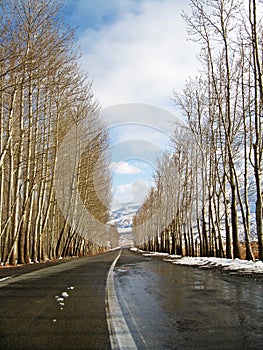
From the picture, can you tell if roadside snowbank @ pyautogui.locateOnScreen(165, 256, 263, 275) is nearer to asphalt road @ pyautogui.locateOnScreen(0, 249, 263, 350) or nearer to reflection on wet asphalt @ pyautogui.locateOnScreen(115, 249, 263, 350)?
reflection on wet asphalt @ pyautogui.locateOnScreen(115, 249, 263, 350)

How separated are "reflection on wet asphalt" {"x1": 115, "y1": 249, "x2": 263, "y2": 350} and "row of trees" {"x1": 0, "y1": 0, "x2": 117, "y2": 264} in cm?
904

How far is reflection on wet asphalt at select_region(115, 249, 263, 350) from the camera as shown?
3631 mm

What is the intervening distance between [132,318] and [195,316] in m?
0.82

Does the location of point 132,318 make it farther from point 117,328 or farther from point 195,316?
point 195,316

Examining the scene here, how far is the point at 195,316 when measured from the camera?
4.82 m

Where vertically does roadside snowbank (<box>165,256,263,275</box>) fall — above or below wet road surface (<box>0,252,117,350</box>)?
above

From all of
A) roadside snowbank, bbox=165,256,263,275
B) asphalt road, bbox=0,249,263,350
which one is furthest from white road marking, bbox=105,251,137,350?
roadside snowbank, bbox=165,256,263,275

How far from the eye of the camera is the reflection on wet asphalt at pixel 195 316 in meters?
3.63

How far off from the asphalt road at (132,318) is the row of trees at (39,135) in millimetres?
8579

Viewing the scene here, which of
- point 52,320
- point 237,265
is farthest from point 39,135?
point 52,320

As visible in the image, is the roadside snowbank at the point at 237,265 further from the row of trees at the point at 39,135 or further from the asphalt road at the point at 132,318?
the row of trees at the point at 39,135

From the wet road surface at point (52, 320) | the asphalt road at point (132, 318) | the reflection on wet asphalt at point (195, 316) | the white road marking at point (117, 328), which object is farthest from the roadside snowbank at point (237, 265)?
the white road marking at point (117, 328)

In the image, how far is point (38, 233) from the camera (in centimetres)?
2477

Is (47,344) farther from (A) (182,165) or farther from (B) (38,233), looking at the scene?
(A) (182,165)
